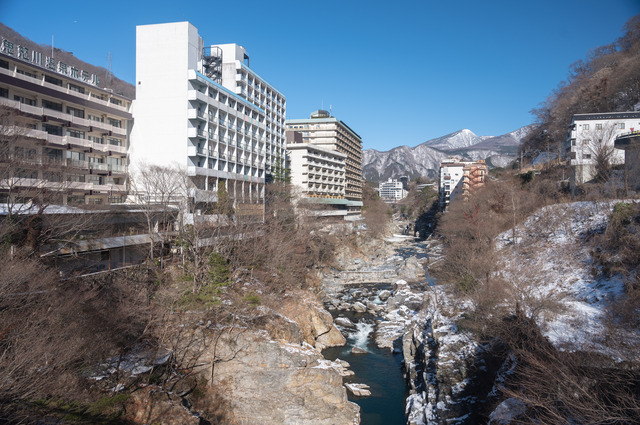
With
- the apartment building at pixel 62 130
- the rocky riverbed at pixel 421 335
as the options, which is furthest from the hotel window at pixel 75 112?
the rocky riverbed at pixel 421 335

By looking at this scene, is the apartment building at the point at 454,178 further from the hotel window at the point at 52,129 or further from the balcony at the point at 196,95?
the hotel window at the point at 52,129

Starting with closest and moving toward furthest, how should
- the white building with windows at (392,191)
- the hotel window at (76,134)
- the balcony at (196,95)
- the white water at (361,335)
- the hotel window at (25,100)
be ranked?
the white water at (361,335)
the hotel window at (25,100)
the hotel window at (76,134)
the balcony at (196,95)
the white building with windows at (392,191)

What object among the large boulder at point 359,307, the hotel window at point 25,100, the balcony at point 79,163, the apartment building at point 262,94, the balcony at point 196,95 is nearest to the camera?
the hotel window at point 25,100

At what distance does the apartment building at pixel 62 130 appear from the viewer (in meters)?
13.7

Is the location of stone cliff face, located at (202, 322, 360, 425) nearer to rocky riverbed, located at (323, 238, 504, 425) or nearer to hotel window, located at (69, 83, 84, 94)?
rocky riverbed, located at (323, 238, 504, 425)

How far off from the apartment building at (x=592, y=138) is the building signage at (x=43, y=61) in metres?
31.1

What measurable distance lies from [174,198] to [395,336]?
42.8ft

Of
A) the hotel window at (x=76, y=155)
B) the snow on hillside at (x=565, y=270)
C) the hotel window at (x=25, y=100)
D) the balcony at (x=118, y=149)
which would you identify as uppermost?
the hotel window at (x=25, y=100)

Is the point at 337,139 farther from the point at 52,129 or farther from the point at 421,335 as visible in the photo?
the point at 421,335

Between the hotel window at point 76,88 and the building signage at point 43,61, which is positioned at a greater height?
the building signage at point 43,61

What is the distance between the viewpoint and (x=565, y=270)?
51.7ft

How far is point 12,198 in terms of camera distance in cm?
1194

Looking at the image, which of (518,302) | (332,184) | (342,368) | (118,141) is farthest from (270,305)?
(332,184)

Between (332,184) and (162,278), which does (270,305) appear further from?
(332,184)
